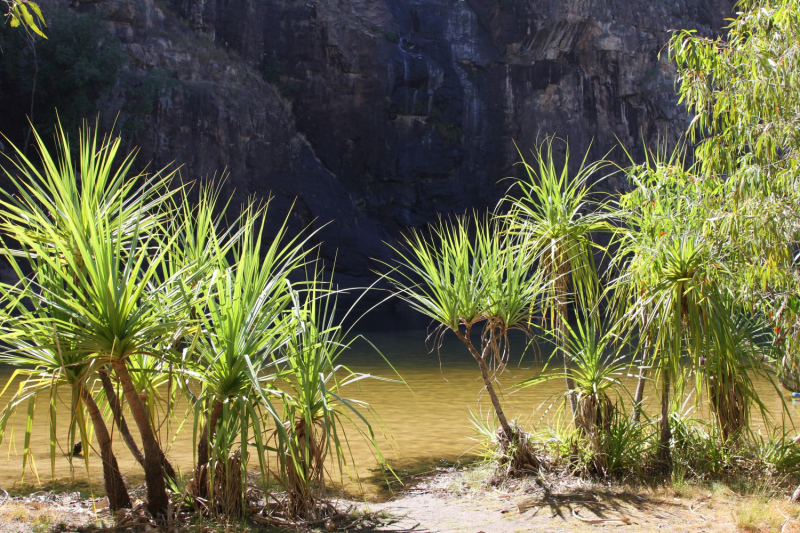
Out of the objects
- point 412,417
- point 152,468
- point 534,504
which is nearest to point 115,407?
point 152,468

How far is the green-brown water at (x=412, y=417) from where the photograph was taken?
5.11 metres

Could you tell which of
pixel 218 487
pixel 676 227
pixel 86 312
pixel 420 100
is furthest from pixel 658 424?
pixel 420 100

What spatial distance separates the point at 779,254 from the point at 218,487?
121 inches

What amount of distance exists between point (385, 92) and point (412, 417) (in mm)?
24113

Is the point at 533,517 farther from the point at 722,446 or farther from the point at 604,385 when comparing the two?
the point at 722,446

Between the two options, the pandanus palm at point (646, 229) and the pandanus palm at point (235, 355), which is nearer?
the pandanus palm at point (235, 355)

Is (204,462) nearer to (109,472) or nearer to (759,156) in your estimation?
(109,472)

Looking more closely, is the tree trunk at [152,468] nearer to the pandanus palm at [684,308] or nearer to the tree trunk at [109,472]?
the tree trunk at [109,472]

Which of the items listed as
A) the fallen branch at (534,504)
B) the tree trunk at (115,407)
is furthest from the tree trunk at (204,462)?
the fallen branch at (534,504)

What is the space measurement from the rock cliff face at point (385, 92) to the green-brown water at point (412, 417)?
15.0m

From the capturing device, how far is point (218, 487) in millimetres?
3205

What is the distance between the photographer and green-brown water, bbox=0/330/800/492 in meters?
5.11

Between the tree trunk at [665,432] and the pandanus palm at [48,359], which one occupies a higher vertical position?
the pandanus palm at [48,359]

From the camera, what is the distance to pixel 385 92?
29.7 meters
